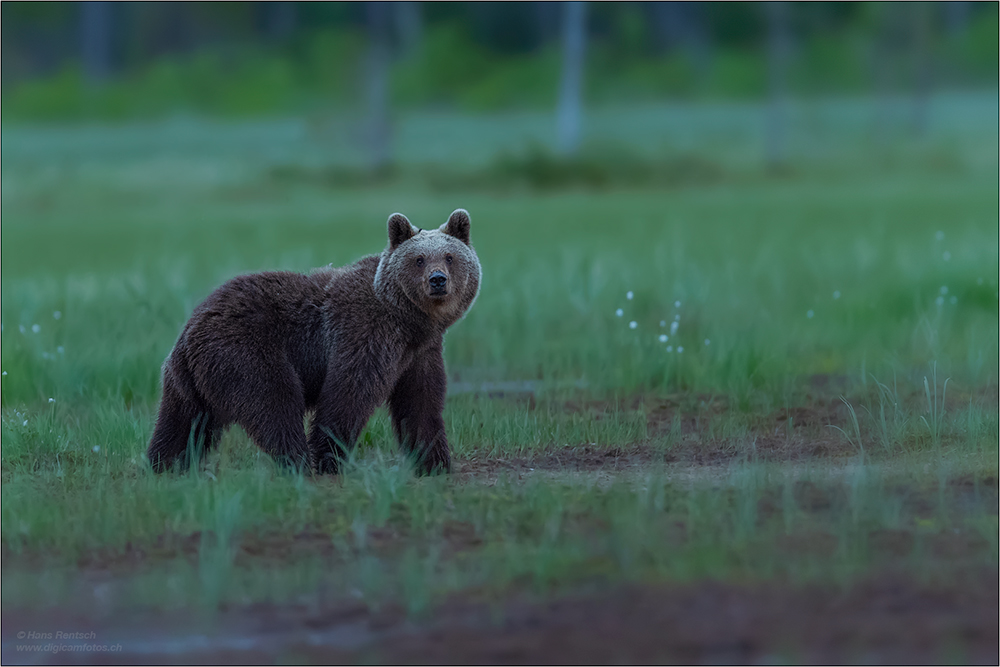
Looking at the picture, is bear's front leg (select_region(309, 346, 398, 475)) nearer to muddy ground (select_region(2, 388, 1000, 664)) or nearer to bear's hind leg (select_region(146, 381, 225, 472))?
bear's hind leg (select_region(146, 381, 225, 472))

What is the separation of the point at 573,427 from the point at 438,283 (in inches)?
57.2

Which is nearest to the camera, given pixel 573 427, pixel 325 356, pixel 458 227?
pixel 325 356

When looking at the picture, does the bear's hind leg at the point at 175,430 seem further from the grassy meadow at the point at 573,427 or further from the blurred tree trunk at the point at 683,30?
the blurred tree trunk at the point at 683,30

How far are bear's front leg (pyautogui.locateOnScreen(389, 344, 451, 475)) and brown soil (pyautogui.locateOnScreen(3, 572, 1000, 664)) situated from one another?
1.73 m

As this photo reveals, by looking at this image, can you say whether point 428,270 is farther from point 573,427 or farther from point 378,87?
point 378,87

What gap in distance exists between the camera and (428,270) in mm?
5914

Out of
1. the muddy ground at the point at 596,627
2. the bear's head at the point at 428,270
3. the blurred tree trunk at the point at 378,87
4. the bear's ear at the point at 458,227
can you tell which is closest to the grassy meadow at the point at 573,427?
the muddy ground at the point at 596,627

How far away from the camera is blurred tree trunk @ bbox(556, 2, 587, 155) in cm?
2523

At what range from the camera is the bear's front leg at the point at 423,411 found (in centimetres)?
614

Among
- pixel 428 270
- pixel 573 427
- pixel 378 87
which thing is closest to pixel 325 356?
pixel 428 270

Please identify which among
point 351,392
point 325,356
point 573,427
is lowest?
point 573,427

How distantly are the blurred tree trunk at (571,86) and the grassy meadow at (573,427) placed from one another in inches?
319

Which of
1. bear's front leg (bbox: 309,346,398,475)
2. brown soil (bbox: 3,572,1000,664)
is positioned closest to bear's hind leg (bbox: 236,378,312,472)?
bear's front leg (bbox: 309,346,398,475)

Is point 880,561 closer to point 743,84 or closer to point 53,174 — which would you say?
point 53,174
